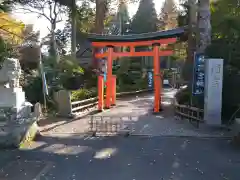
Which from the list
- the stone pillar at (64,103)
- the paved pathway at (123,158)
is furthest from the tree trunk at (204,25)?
the stone pillar at (64,103)

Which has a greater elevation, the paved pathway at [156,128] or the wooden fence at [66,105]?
the wooden fence at [66,105]

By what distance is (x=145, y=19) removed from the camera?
35.7 meters

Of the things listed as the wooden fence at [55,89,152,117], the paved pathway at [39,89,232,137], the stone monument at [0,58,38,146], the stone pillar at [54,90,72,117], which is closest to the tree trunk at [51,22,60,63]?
the wooden fence at [55,89,152,117]

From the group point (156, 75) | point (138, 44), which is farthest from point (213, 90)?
point (138, 44)

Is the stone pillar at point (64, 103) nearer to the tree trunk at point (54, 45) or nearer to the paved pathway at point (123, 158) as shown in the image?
the paved pathway at point (123, 158)

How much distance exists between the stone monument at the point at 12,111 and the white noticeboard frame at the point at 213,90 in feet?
19.4

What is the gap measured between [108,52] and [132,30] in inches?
901

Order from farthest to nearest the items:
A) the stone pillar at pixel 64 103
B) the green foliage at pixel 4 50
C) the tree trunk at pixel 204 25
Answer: the green foliage at pixel 4 50 < the stone pillar at pixel 64 103 < the tree trunk at pixel 204 25

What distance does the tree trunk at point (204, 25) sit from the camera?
11422 mm

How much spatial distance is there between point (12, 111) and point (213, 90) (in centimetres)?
662

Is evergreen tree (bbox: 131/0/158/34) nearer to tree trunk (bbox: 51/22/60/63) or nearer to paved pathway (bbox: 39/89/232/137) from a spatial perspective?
tree trunk (bbox: 51/22/60/63)

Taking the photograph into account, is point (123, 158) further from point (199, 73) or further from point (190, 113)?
point (190, 113)

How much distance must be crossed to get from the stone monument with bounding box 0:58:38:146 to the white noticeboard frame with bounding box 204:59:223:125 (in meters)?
5.92

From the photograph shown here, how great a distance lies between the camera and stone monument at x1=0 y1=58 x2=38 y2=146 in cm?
744
